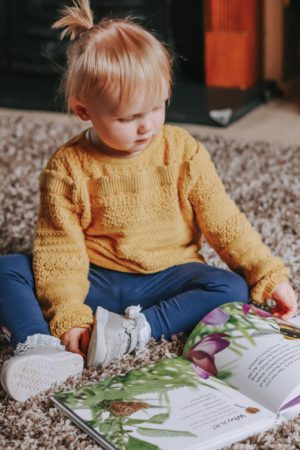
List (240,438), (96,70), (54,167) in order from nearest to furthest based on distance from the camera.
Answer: (240,438) → (96,70) → (54,167)

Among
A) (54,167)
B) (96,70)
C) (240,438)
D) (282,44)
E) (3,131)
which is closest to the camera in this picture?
(240,438)

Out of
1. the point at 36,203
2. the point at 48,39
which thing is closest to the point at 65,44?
the point at 48,39

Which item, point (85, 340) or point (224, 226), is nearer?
point (85, 340)

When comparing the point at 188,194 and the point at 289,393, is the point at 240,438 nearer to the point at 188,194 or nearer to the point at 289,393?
the point at 289,393

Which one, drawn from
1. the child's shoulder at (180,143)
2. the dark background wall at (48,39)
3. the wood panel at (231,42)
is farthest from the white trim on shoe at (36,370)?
the wood panel at (231,42)

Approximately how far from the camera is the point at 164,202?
1.29 metres

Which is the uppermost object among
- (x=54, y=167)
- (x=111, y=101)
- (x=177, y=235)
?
(x=111, y=101)

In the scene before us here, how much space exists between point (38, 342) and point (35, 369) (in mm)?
62

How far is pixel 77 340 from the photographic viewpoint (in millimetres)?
1204

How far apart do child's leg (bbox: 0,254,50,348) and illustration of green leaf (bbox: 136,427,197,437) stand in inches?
9.6

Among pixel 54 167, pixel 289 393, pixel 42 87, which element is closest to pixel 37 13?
pixel 42 87

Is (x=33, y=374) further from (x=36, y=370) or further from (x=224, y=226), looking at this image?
(x=224, y=226)

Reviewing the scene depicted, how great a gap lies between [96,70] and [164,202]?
0.23 meters

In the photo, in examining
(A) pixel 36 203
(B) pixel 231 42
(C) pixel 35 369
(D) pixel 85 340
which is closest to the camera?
(C) pixel 35 369
